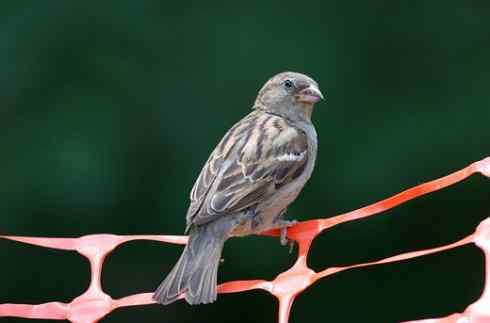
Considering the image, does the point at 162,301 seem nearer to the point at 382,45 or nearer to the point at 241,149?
the point at 241,149

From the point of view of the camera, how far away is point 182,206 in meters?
4.55

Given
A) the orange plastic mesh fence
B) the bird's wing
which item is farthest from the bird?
the orange plastic mesh fence

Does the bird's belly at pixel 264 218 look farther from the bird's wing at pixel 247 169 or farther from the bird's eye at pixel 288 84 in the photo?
the bird's eye at pixel 288 84

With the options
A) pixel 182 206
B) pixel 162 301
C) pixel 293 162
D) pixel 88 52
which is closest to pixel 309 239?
pixel 162 301

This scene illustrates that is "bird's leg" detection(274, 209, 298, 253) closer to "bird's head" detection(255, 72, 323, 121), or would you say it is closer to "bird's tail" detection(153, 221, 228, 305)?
"bird's tail" detection(153, 221, 228, 305)

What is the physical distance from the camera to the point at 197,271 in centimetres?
341

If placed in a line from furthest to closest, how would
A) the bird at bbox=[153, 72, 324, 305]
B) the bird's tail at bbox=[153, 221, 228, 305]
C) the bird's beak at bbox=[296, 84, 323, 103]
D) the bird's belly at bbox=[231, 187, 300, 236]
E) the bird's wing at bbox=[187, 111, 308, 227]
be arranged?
the bird's beak at bbox=[296, 84, 323, 103]
the bird's belly at bbox=[231, 187, 300, 236]
the bird's wing at bbox=[187, 111, 308, 227]
the bird at bbox=[153, 72, 324, 305]
the bird's tail at bbox=[153, 221, 228, 305]

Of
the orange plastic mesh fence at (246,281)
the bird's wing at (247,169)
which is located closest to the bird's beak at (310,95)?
the bird's wing at (247,169)

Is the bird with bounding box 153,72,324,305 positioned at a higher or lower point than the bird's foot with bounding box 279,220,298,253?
higher

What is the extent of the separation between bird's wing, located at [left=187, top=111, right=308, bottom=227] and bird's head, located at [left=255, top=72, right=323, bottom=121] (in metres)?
0.10

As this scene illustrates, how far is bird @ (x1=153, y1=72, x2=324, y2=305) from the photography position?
3.51 m

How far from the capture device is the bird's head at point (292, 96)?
13.5 ft

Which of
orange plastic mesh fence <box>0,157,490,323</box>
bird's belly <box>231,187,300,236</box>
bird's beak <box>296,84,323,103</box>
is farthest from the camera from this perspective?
bird's beak <box>296,84,323,103</box>

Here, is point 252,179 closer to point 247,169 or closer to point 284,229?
point 247,169
